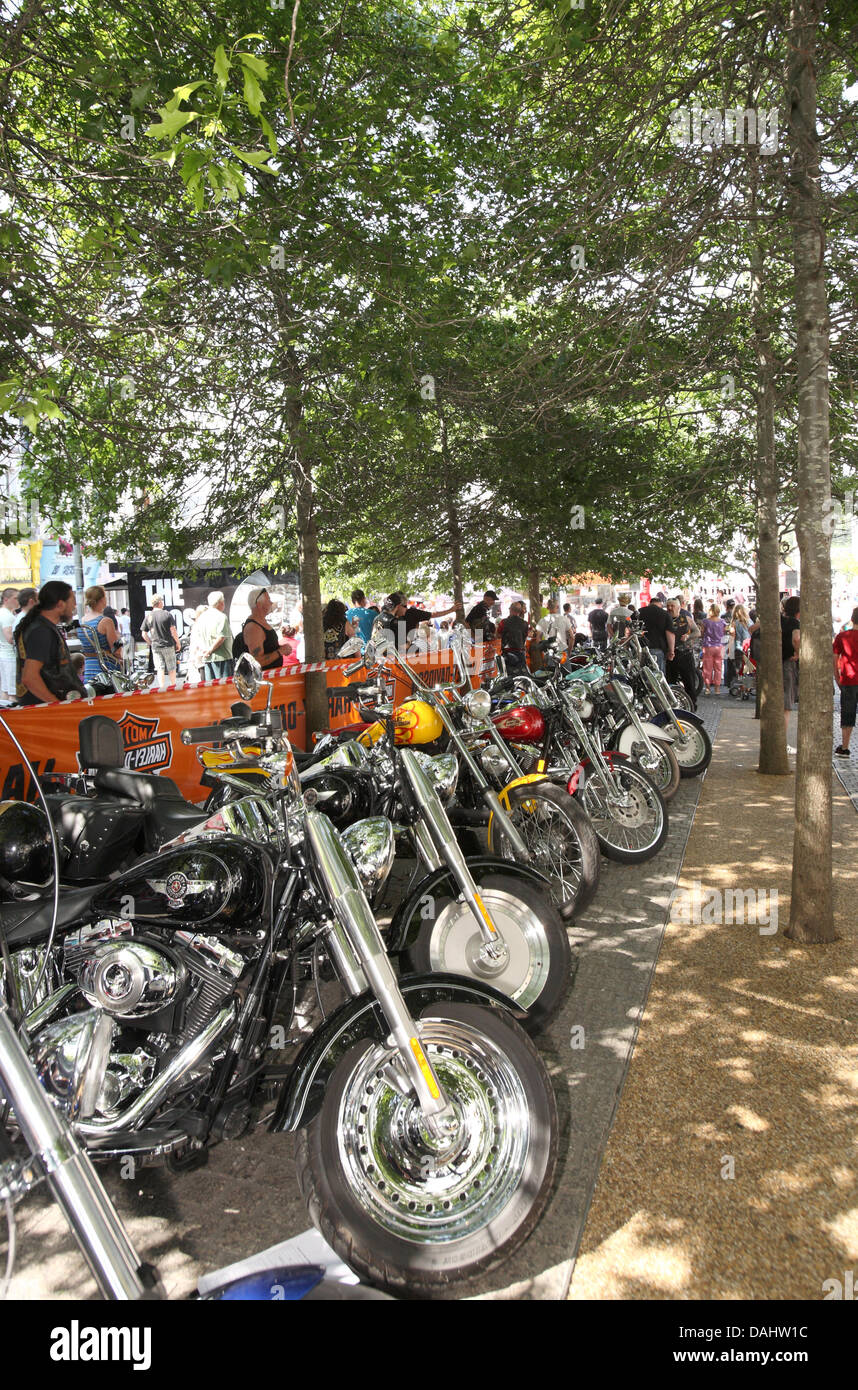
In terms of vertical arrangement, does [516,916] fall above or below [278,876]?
below

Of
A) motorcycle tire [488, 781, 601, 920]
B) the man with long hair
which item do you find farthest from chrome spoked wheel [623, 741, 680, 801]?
the man with long hair

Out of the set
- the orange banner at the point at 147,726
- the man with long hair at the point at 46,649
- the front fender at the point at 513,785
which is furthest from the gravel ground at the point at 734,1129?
the man with long hair at the point at 46,649

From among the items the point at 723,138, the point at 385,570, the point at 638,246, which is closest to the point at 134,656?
the point at 385,570

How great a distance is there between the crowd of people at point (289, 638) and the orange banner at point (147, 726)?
0.38m

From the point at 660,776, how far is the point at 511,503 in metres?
7.40

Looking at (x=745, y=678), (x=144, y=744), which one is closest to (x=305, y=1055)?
(x=144, y=744)

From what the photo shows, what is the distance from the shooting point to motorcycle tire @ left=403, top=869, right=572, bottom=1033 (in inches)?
146

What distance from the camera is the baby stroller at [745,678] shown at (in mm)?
18016

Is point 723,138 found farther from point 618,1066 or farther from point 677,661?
point 677,661

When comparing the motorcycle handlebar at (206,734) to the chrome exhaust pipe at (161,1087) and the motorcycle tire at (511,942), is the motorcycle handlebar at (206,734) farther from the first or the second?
the motorcycle tire at (511,942)

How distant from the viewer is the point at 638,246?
644cm

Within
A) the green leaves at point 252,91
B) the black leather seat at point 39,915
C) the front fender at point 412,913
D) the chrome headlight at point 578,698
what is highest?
the green leaves at point 252,91
